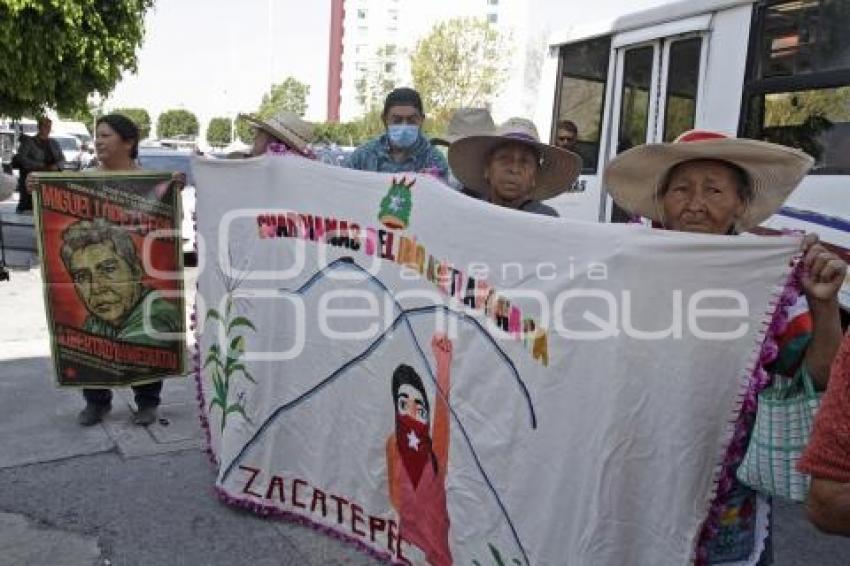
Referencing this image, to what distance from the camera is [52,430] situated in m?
4.37

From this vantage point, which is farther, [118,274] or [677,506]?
[118,274]

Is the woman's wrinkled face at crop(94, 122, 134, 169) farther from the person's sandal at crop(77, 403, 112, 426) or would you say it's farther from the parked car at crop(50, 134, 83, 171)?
the parked car at crop(50, 134, 83, 171)

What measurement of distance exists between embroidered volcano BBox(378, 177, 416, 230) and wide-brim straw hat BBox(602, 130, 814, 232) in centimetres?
71

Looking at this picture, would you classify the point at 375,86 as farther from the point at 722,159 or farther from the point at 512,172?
the point at 722,159

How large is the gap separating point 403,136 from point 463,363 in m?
1.76

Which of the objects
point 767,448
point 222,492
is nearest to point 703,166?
point 767,448

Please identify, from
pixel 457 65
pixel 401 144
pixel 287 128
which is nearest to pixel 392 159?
pixel 401 144

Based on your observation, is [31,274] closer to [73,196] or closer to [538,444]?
[73,196]

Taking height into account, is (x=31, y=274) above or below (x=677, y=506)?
below

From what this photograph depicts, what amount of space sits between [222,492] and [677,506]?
7.32ft

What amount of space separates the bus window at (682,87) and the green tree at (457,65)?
110ft

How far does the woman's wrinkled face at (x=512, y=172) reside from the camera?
10.2ft

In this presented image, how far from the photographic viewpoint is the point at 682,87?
5742 mm

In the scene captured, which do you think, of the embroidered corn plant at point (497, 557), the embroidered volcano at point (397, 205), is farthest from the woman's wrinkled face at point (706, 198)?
the embroidered corn plant at point (497, 557)
